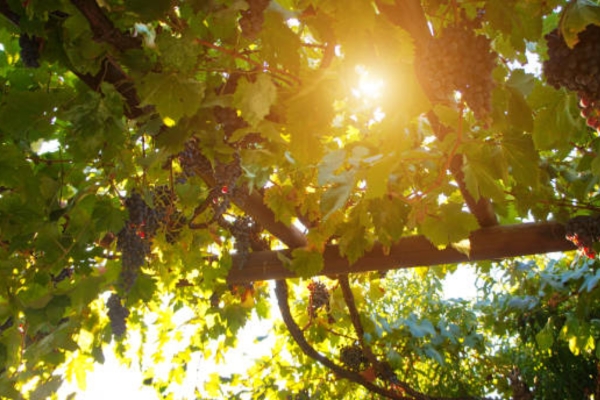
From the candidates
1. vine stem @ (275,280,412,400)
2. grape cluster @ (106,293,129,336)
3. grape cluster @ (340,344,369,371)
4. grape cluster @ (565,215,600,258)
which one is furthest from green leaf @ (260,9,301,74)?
grape cluster @ (340,344,369,371)

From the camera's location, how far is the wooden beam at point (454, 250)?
85.4 inches

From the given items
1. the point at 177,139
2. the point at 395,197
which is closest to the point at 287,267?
the point at 395,197

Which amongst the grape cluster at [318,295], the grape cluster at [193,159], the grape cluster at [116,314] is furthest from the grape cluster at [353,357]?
the grape cluster at [193,159]

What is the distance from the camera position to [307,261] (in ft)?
7.59

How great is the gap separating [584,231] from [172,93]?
178cm

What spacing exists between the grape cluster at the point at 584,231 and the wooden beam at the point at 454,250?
74 mm

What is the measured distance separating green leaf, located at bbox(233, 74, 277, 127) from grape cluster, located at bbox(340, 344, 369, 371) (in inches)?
108

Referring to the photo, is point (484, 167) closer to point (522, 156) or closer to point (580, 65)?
point (522, 156)

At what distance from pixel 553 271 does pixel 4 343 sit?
3.97m

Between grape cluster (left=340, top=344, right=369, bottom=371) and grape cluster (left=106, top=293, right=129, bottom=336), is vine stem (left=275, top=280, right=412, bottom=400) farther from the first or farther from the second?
grape cluster (left=106, top=293, right=129, bottom=336)

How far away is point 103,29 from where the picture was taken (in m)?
1.40

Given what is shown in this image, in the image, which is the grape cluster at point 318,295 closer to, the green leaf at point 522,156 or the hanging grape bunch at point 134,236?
the hanging grape bunch at point 134,236

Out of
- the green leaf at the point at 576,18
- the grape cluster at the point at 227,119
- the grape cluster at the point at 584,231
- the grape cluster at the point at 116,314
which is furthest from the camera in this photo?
the grape cluster at the point at 116,314

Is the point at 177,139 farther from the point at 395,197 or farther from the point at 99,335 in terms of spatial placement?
the point at 99,335
